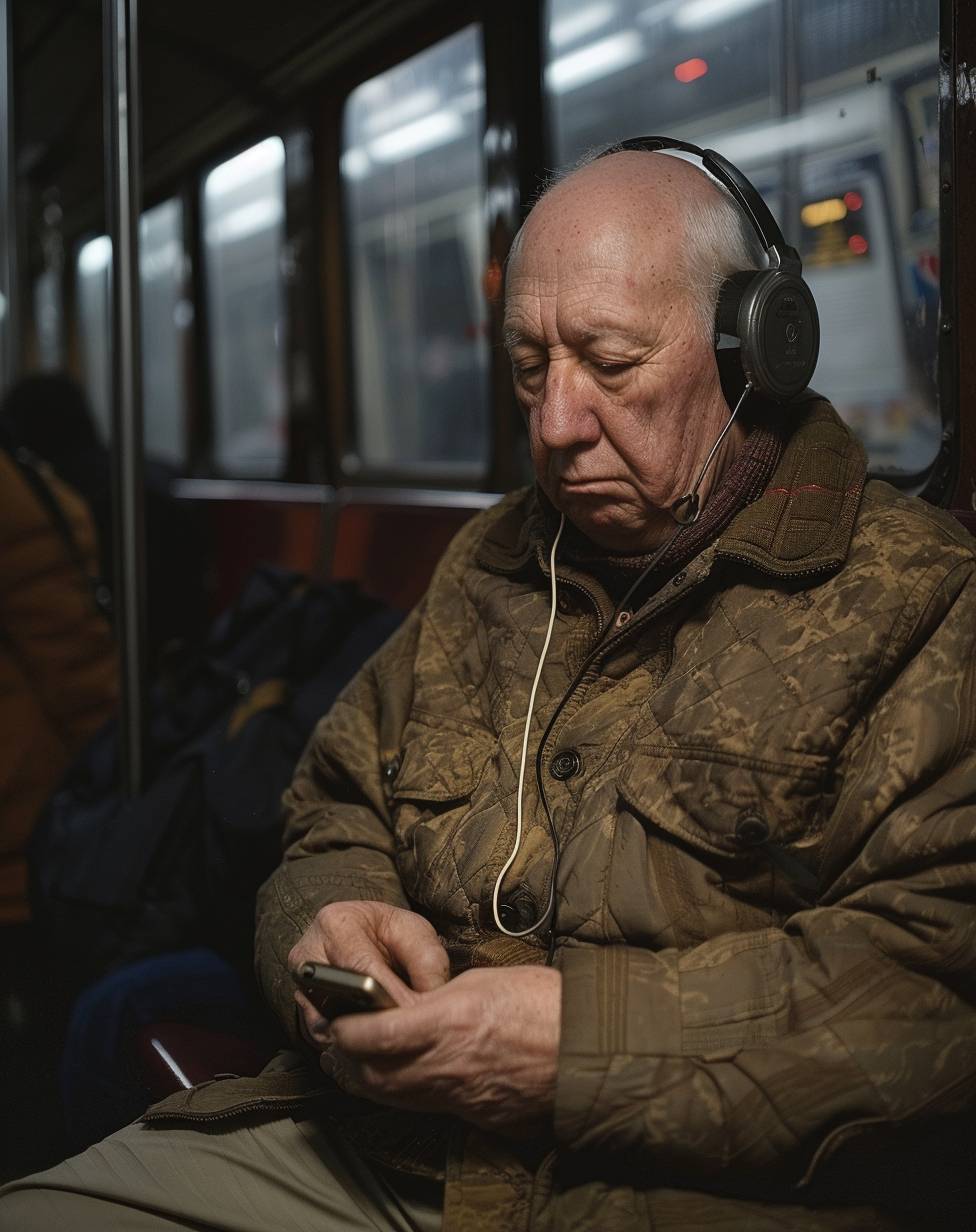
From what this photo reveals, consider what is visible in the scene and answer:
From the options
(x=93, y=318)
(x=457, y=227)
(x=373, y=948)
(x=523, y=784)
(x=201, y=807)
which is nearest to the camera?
(x=373, y=948)

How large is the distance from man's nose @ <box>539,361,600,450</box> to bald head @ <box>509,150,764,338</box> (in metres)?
0.15

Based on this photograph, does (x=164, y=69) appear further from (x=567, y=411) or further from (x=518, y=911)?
(x=518, y=911)

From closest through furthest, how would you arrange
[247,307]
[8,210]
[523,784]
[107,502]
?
[523,784] < [107,502] < [247,307] < [8,210]

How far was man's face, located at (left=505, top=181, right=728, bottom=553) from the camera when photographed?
154 centimetres

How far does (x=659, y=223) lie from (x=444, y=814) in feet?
2.51

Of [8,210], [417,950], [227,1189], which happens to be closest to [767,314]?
[417,950]

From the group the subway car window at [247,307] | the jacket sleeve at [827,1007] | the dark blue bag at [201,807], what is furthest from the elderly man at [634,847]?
the subway car window at [247,307]

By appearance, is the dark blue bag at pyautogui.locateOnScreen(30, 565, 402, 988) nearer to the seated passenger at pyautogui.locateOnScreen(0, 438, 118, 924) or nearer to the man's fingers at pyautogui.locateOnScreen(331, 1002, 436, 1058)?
the seated passenger at pyautogui.locateOnScreen(0, 438, 118, 924)

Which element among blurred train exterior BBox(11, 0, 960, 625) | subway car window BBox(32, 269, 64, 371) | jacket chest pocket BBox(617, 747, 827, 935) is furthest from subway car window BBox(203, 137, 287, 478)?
jacket chest pocket BBox(617, 747, 827, 935)

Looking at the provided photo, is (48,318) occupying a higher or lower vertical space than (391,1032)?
higher

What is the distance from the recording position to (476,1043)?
128 centimetres

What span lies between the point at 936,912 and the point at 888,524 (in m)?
0.43

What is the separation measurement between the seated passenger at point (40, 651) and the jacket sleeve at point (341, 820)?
1.51m

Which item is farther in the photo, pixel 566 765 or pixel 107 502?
pixel 107 502
